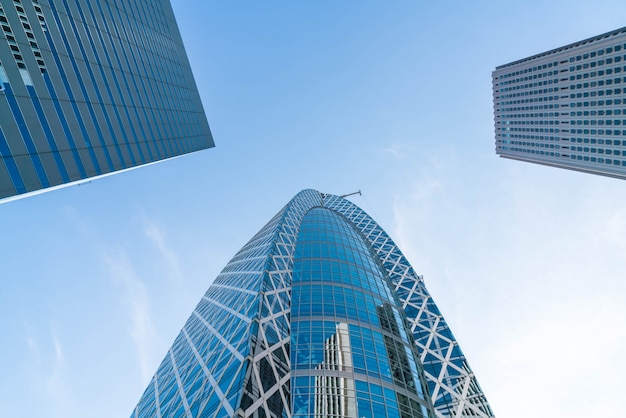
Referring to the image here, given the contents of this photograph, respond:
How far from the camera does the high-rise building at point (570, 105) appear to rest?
3556 inches

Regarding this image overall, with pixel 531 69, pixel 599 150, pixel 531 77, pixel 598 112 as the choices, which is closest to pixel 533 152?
pixel 531 77

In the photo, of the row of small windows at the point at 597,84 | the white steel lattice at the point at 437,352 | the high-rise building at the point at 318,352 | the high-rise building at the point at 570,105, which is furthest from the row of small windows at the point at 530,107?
the high-rise building at the point at 318,352

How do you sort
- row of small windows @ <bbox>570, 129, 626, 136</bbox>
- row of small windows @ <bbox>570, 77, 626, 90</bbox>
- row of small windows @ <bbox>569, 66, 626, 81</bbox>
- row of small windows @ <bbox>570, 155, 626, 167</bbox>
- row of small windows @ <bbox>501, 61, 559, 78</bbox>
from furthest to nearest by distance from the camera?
row of small windows @ <bbox>501, 61, 559, 78</bbox> → row of small windows @ <bbox>570, 155, 626, 167</bbox> → row of small windows @ <bbox>570, 129, 626, 136</bbox> → row of small windows @ <bbox>570, 77, 626, 90</bbox> → row of small windows @ <bbox>569, 66, 626, 81</bbox>

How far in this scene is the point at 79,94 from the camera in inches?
1232

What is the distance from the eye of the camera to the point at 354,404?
104 feet

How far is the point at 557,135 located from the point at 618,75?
25055 mm

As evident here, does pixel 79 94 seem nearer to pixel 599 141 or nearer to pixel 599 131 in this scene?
pixel 599 131

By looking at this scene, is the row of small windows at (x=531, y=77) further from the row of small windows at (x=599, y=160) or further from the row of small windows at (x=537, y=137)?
the row of small windows at (x=599, y=160)

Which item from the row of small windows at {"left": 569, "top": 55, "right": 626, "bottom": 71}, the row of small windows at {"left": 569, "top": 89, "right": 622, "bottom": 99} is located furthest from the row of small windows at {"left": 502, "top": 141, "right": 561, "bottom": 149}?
the row of small windows at {"left": 569, "top": 55, "right": 626, "bottom": 71}

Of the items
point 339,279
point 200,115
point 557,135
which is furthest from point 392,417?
point 557,135

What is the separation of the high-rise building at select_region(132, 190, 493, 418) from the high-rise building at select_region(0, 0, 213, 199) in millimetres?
20784

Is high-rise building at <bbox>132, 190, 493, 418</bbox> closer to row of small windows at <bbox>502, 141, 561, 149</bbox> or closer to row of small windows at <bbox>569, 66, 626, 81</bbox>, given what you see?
row of small windows at <bbox>569, 66, 626, 81</bbox>

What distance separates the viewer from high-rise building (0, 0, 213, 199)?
23.8 metres

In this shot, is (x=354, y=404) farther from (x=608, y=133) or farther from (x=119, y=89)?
(x=608, y=133)
